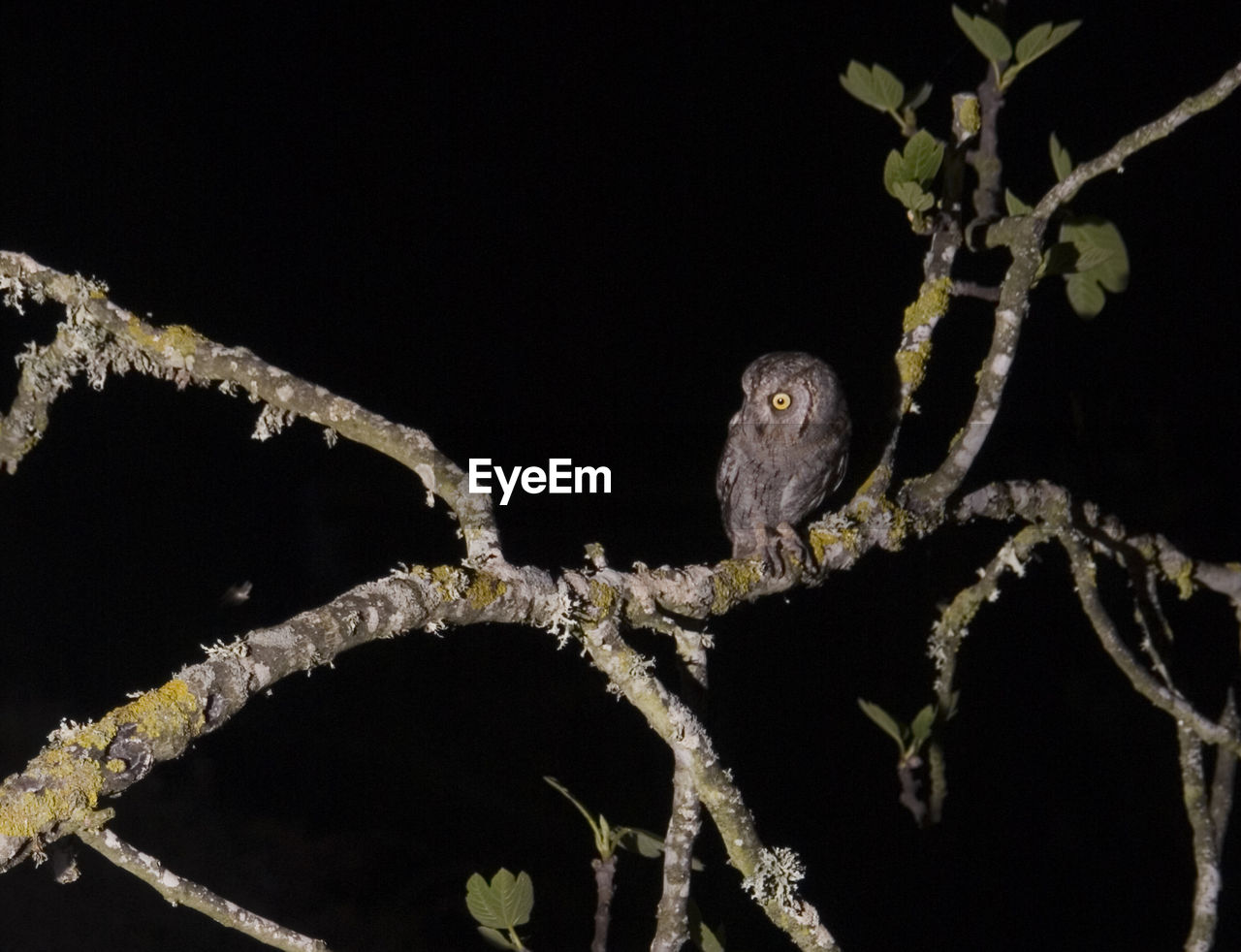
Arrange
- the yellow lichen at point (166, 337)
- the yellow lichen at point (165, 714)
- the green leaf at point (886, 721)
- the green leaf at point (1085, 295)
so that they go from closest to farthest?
1. the yellow lichen at point (165, 714)
2. the yellow lichen at point (166, 337)
3. the green leaf at point (1085, 295)
4. the green leaf at point (886, 721)

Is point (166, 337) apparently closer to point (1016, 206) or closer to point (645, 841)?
point (645, 841)

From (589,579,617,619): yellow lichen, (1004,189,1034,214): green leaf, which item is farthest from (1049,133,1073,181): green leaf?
(589,579,617,619): yellow lichen

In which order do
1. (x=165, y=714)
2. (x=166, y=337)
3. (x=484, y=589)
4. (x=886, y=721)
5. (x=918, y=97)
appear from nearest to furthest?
1. (x=165, y=714)
2. (x=484, y=589)
3. (x=166, y=337)
4. (x=918, y=97)
5. (x=886, y=721)

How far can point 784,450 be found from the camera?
1082 millimetres

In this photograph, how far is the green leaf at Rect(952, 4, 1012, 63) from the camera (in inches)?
40.0

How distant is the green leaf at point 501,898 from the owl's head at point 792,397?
511 millimetres

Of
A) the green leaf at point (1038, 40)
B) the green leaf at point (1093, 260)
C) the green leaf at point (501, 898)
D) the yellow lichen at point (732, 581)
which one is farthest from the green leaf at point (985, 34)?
the green leaf at point (501, 898)

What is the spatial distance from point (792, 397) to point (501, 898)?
575 millimetres

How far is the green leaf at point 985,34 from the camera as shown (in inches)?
40.0

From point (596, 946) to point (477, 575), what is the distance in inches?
18.1

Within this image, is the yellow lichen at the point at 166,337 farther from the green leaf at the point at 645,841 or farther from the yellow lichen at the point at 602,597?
the green leaf at the point at 645,841

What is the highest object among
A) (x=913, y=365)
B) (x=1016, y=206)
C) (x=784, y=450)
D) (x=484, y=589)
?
(x=1016, y=206)

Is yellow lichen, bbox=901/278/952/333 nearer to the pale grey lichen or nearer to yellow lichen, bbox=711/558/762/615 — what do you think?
yellow lichen, bbox=711/558/762/615

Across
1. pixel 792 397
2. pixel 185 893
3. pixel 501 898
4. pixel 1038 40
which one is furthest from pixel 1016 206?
pixel 185 893
